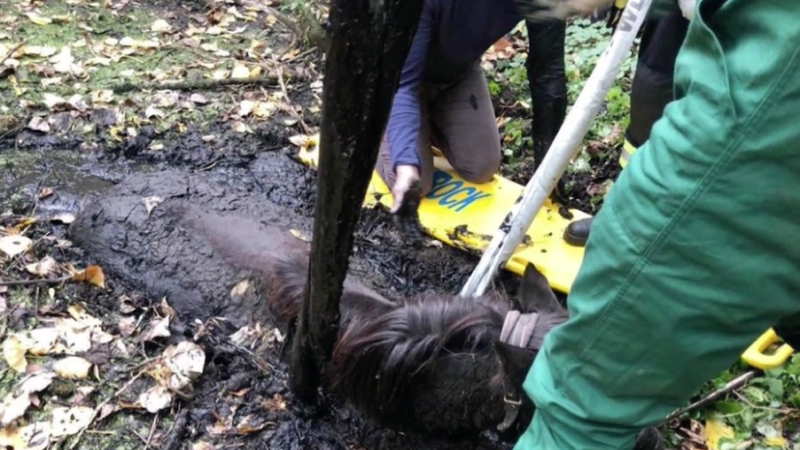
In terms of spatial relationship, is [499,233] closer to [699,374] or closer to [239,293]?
[239,293]

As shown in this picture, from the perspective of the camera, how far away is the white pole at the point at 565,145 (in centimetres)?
257

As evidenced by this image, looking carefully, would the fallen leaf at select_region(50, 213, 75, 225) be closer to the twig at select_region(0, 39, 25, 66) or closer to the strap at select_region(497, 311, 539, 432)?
the twig at select_region(0, 39, 25, 66)

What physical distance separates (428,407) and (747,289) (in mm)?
1358

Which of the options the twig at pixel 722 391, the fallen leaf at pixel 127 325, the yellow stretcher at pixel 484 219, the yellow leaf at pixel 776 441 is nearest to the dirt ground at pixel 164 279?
the fallen leaf at pixel 127 325

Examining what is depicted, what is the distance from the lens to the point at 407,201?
3.43m

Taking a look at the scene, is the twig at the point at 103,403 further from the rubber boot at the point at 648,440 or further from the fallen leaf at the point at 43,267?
A: the rubber boot at the point at 648,440

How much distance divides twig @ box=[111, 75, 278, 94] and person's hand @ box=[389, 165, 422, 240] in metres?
1.75

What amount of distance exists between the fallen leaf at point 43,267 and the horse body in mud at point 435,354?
43.4 inches

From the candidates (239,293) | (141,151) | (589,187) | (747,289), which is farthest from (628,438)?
(141,151)

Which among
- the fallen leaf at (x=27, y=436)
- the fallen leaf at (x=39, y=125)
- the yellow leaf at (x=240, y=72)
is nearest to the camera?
the fallen leaf at (x=27, y=436)

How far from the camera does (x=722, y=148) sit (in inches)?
48.3

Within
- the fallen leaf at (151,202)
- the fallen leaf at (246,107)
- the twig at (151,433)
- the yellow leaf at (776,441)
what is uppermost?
the yellow leaf at (776,441)

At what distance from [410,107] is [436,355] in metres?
1.53

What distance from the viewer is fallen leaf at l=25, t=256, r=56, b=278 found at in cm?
308
